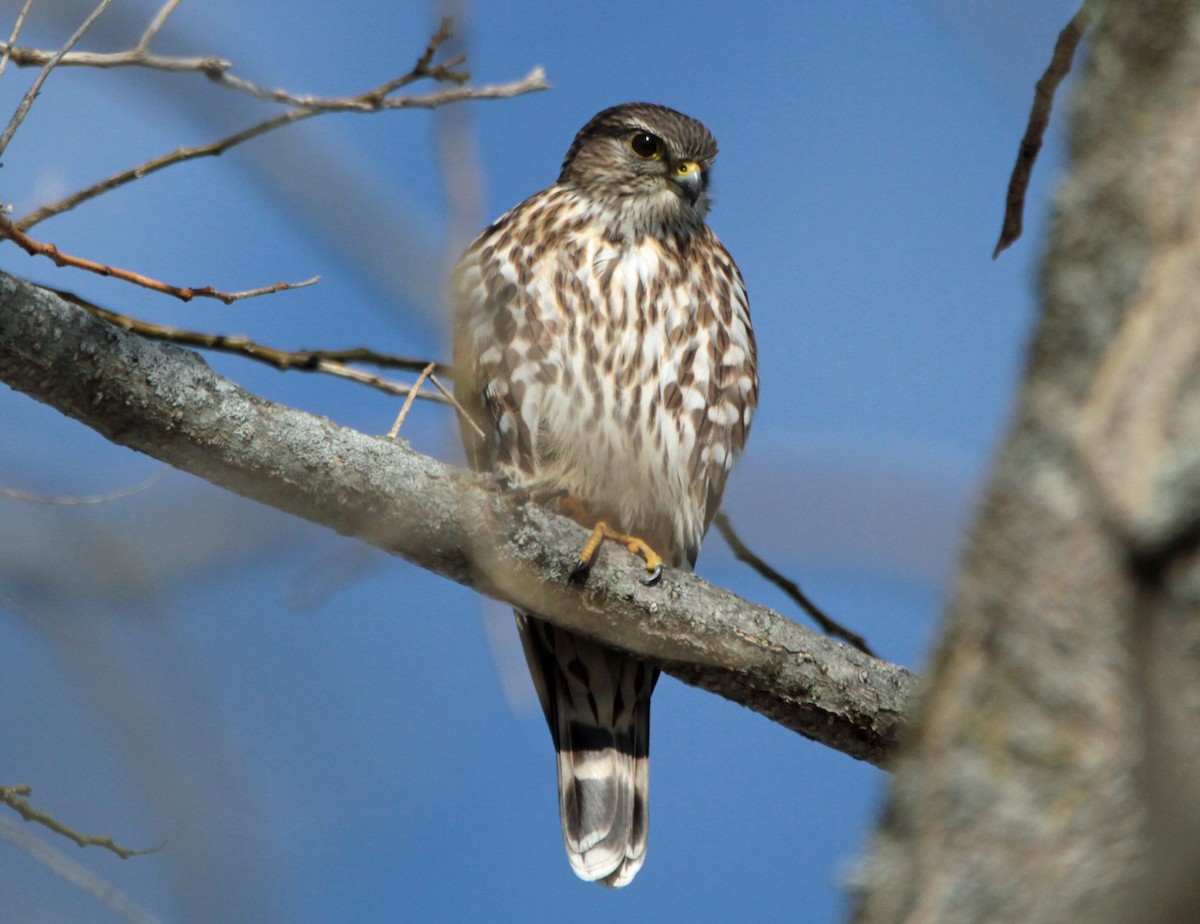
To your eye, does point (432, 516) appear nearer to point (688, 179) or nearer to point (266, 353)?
point (266, 353)

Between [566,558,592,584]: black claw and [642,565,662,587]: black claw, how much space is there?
134 mm

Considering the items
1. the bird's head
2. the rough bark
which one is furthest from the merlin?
the rough bark

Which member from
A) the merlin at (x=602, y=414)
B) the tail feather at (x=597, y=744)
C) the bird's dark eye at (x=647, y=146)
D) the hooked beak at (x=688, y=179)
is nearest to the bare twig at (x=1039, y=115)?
the merlin at (x=602, y=414)

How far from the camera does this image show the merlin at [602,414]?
3.76 meters

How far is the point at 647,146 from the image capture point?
14.8 feet

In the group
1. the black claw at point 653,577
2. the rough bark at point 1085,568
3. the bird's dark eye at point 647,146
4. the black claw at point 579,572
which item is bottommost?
the rough bark at point 1085,568

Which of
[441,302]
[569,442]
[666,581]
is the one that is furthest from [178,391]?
[569,442]

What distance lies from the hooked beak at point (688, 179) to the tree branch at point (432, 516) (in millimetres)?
1881

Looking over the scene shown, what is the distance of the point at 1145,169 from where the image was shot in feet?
2.90

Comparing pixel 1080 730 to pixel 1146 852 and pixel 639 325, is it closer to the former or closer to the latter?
pixel 1146 852

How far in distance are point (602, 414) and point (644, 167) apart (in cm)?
111

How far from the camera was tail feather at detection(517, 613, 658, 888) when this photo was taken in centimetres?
383

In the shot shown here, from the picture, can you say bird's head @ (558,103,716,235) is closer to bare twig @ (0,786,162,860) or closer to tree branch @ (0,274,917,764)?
tree branch @ (0,274,917,764)

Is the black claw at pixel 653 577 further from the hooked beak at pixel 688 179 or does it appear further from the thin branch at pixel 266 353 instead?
the hooked beak at pixel 688 179
